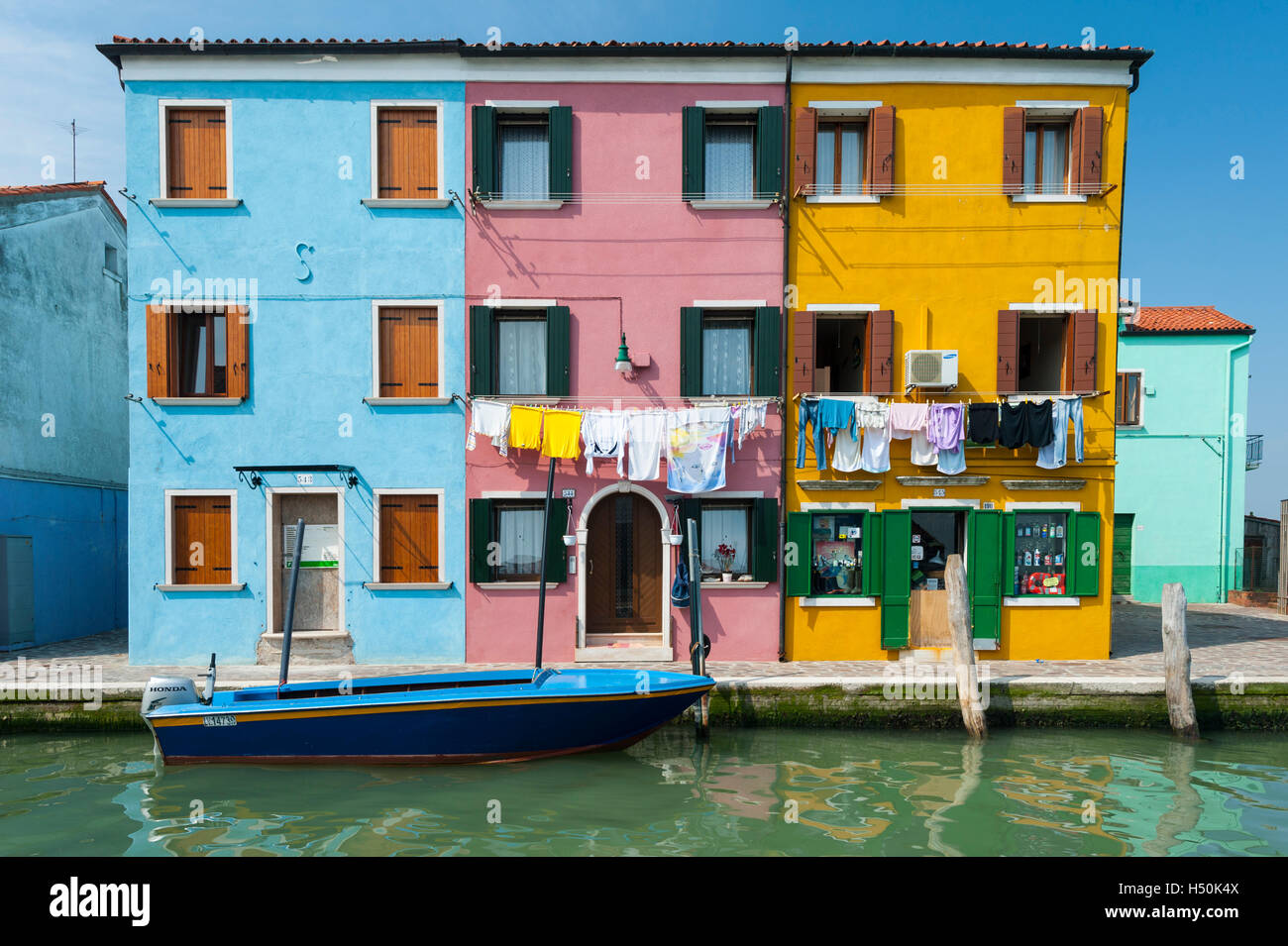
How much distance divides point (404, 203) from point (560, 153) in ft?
8.18

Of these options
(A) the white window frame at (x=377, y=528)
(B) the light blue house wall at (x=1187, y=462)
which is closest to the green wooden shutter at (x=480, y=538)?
(A) the white window frame at (x=377, y=528)

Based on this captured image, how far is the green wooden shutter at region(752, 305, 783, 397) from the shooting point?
11703 millimetres

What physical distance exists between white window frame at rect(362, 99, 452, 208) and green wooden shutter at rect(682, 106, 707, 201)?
12.0ft

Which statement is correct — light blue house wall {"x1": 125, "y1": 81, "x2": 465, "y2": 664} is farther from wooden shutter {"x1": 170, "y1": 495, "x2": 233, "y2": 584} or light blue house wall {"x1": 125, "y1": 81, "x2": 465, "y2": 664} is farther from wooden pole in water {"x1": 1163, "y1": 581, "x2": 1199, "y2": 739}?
wooden pole in water {"x1": 1163, "y1": 581, "x2": 1199, "y2": 739}

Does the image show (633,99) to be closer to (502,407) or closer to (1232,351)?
(502,407)

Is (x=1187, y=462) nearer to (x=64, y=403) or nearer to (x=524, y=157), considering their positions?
(x=524, y=157)

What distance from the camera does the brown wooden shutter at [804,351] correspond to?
11.7 m

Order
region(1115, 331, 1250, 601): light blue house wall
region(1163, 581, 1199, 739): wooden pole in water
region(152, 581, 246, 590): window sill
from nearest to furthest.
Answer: region(1163, 581, 1199, 739): wooden pole in water < region(152, 581, 246, 590): window sill < region(1115, 331, 1250, 601): light blue house wall

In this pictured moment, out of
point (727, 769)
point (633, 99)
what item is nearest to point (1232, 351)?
point (633, 99)

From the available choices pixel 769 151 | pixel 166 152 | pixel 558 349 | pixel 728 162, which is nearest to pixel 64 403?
pixel 166 152

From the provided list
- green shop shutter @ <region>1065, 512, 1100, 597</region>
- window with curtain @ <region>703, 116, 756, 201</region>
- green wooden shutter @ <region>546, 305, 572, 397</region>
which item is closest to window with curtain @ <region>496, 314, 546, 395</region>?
green wooden shutter @ <region>546, 305, 572, 397</region>

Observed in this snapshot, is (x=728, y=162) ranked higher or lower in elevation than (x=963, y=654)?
higher

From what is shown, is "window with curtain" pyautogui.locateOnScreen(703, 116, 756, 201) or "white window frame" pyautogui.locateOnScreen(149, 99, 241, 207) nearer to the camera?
"white window frame" pyautogui.locateOnScreen(149, 99, 241, 207)

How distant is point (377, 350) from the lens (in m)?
11.6
